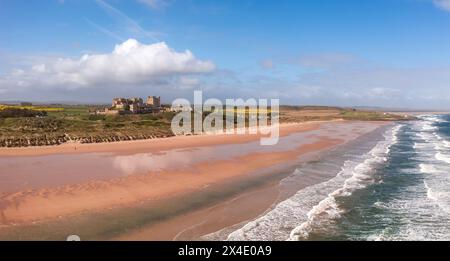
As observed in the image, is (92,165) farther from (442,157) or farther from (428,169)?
(442,157)

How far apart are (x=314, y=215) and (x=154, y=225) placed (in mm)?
5219

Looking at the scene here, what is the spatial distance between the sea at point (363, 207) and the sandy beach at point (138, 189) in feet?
3.46

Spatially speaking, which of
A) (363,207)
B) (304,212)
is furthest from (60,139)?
(363,207)

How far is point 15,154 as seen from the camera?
2627cm

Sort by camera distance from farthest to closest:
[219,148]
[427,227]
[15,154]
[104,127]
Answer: [104,127], [219,148], [15,154], [427,227]

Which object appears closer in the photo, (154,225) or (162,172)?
(154,225)

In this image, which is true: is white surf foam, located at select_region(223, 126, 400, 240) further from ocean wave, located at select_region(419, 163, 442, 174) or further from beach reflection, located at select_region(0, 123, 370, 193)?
beach reflection, located at select_region(0, 123, 370, 193)

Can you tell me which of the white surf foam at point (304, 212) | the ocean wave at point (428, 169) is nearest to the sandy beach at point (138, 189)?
the white surf foam at point (304, 212)

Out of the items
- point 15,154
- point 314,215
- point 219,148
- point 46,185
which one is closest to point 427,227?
point 314,215

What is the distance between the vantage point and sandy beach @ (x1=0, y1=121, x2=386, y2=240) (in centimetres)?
1147

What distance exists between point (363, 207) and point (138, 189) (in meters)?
8.57

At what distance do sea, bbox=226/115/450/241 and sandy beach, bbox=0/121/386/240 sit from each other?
105 cm
